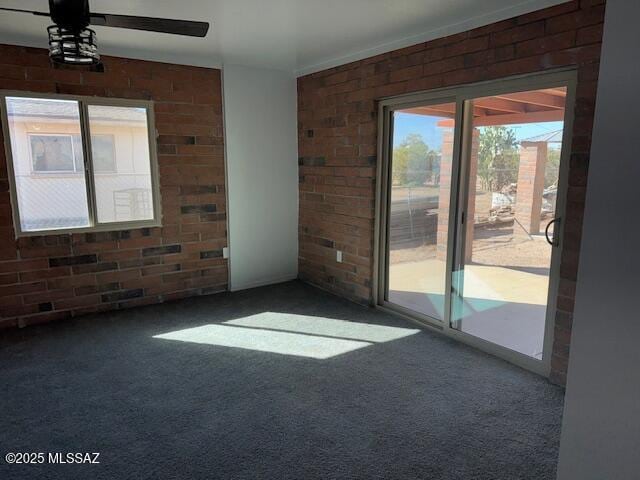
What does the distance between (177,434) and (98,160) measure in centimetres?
281

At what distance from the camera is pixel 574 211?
8.75 ft

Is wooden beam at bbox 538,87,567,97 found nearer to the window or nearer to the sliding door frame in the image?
the sliding door frame

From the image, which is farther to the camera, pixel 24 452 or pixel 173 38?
pixel 173 38

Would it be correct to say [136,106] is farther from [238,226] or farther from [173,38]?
[238,226]

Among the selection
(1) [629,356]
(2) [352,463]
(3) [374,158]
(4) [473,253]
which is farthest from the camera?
(3) [374,158]

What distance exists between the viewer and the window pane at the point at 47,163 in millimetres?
3695

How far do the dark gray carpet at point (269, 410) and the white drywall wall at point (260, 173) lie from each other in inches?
64.7

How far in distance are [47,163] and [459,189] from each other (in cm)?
356

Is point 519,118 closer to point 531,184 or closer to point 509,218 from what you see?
point 531,184

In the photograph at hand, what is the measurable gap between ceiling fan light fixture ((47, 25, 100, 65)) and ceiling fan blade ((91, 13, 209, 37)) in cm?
12

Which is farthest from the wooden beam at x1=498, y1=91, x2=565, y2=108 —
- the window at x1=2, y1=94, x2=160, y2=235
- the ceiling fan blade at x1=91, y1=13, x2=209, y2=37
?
the window at x1=2, y1=94, x2=160, y2=235

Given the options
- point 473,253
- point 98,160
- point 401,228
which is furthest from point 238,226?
point 473,253

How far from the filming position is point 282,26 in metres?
3.34

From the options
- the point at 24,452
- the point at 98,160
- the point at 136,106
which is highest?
the point at 136,106
